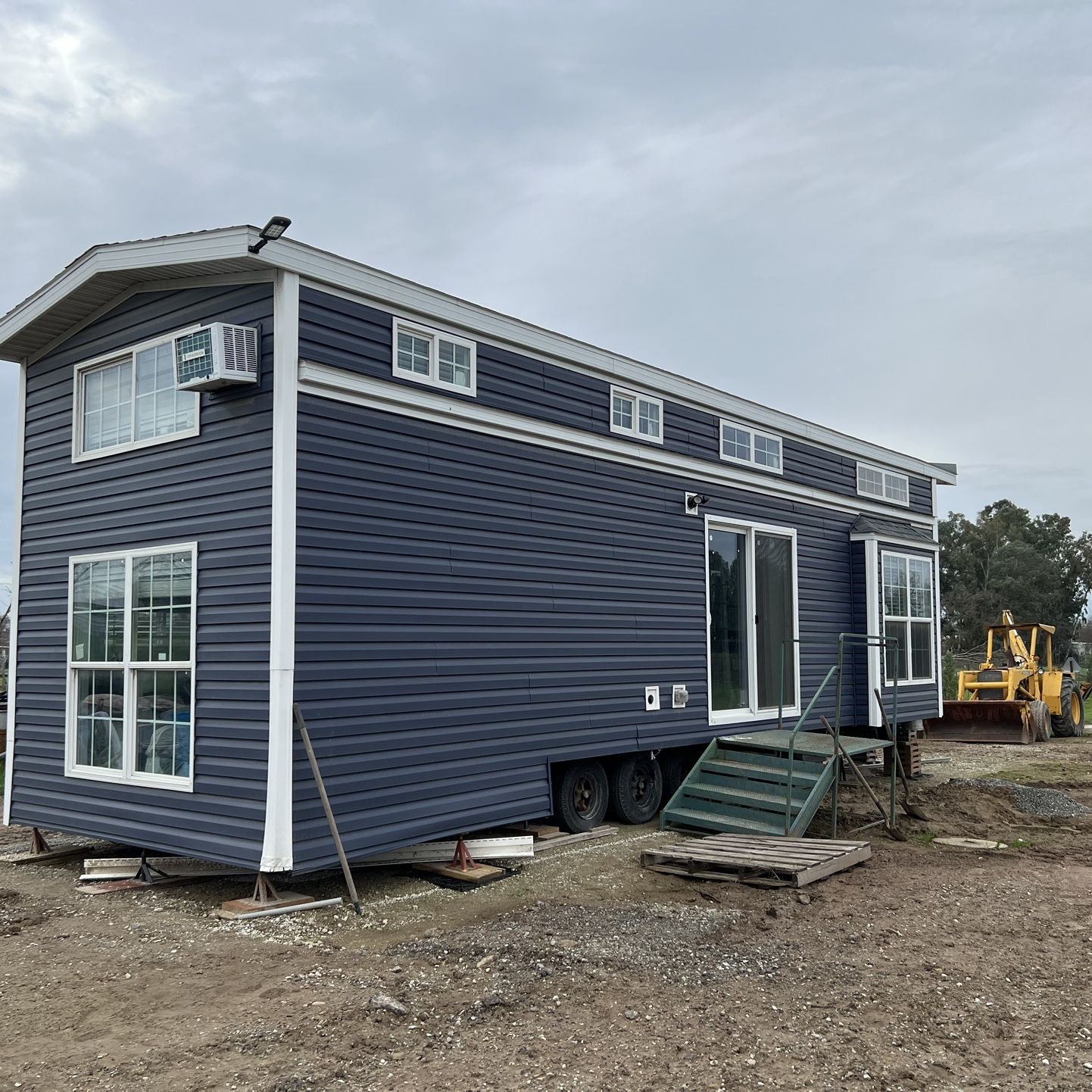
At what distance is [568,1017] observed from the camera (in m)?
4.85

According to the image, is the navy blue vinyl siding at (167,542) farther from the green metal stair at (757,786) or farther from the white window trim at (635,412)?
the green metal stair at (757,786)

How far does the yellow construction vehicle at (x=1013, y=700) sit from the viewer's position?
781 inches

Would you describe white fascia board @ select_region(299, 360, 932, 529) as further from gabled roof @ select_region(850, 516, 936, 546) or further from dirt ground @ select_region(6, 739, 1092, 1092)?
dirt ground @ select_region(6, 739, 1092, 1092)

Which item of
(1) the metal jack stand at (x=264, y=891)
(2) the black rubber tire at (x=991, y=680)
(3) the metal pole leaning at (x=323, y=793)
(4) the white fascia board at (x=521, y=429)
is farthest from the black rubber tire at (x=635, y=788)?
(2) the black rubber tire at (x=991, y=680)

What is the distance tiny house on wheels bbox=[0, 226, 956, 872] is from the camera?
273 inches

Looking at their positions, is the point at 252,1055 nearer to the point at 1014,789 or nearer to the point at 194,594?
the point at 194,594

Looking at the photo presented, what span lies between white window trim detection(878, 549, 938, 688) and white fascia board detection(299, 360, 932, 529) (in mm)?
1373

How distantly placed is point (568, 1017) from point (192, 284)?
553 cm

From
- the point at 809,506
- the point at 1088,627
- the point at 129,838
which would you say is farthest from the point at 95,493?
the point at 1088,627

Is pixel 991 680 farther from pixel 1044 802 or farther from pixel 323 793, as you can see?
pixel 323 793

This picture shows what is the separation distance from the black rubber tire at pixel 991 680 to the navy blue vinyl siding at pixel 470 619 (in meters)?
13.4

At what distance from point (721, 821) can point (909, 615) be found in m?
5.85

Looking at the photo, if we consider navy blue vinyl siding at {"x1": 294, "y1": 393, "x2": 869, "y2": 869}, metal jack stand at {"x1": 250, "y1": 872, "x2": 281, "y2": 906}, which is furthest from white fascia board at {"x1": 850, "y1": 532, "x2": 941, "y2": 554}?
metal jack stand at {"x1": 250, "y1": 872, "x2": 281, "y2": 906}

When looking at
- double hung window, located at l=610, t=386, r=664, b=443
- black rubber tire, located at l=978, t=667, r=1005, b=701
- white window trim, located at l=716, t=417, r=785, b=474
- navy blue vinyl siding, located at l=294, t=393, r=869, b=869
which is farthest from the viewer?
black rubber tire, located at l=978, t=667, r=1005, b=701
